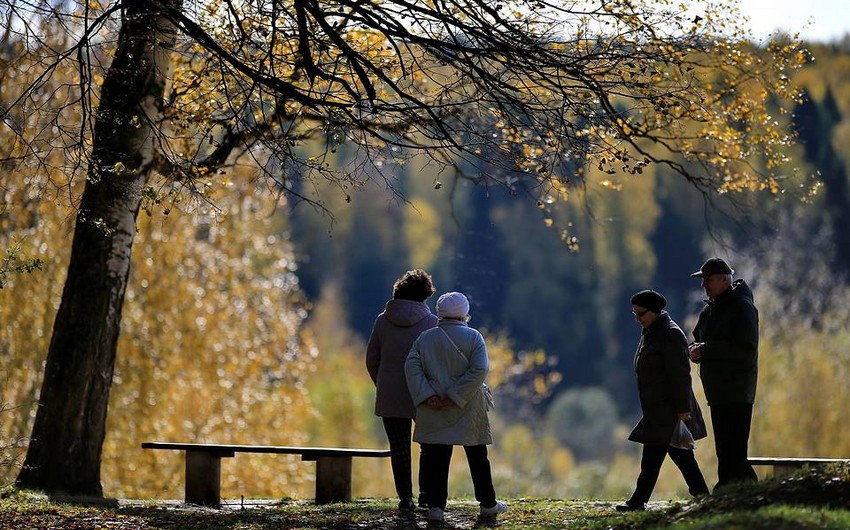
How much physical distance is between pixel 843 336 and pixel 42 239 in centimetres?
2625

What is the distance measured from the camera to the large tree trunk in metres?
11.4

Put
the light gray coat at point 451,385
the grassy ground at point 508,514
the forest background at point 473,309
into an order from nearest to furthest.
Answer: the grassy ground at point 508,514 < the light gray coat at point 451,385 < the forest background at point 473,309

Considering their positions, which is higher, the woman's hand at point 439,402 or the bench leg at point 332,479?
the woman's hand at point 439,402

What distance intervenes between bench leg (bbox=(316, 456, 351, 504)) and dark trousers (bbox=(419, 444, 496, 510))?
1.88m

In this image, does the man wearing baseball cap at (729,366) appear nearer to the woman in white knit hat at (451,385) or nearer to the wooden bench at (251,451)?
the woman in white knit hat at (451,385)

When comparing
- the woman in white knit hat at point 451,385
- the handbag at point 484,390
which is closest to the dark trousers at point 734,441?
the handbag at point 484,390

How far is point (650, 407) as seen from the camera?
9383 mm

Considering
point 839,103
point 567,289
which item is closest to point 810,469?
point 839,103

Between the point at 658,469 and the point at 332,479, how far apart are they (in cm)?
319

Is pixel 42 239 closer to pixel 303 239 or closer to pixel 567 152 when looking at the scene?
pixel 567 152

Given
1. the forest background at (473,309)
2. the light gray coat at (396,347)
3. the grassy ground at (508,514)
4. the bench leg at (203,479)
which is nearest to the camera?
the grassy ground at (508,514)

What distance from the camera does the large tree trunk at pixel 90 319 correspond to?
1140 centimetres

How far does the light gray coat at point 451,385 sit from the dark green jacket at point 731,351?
1.69m

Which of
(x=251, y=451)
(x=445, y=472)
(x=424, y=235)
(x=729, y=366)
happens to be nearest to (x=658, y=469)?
(x=729, y=366)
